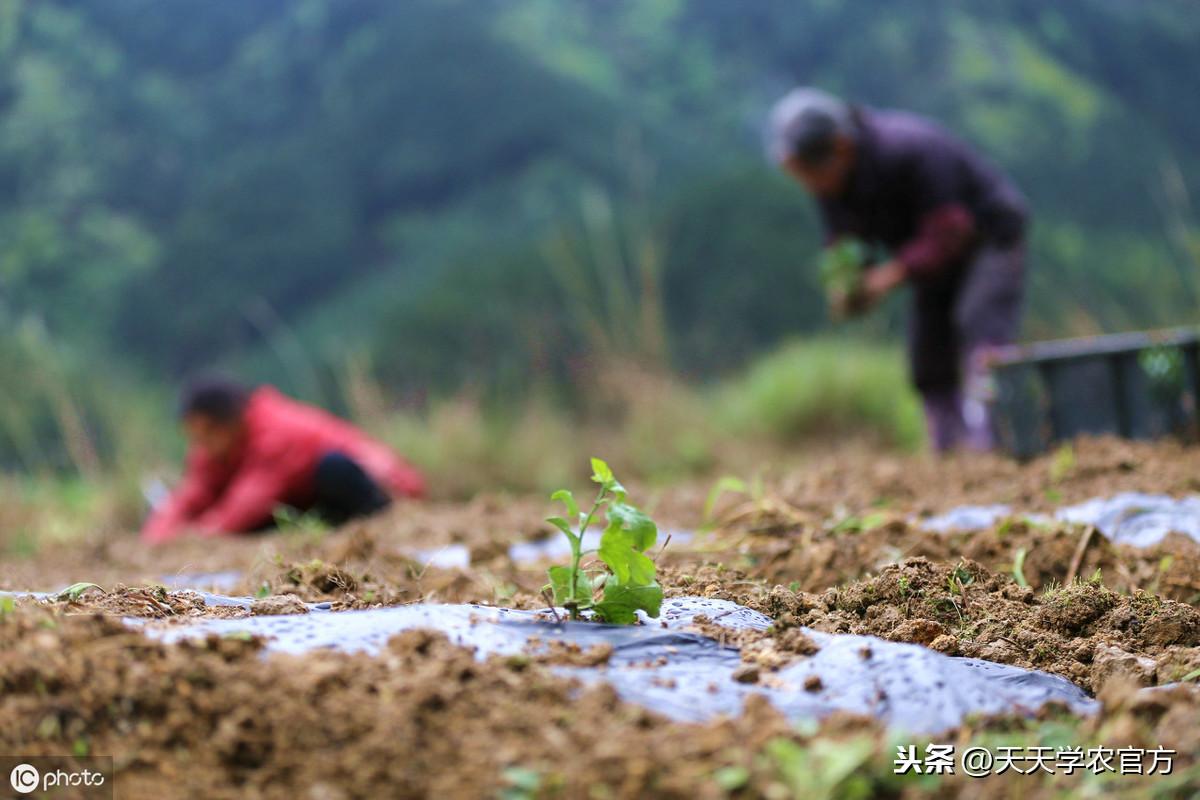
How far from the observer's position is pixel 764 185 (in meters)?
10.3

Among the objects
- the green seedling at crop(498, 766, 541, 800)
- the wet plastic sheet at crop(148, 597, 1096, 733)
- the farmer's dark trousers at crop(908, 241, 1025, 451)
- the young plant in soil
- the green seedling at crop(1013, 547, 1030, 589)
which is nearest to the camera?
the green seedling at crop(498, 766, 541, 800)

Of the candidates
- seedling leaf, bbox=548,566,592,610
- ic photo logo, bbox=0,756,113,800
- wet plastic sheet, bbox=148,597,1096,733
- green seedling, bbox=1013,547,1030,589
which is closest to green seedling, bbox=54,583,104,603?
wet plastic sheet, bbox=148,597,1096,733

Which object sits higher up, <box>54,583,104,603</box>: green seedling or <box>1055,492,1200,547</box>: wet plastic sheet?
<box>54,583,104,603</box>: green seedling

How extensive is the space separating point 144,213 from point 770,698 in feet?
39.6

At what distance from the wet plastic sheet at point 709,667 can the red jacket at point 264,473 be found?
11.0 ft

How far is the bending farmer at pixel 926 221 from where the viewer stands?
4293 mm

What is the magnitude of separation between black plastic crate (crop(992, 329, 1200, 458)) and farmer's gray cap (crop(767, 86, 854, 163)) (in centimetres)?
118

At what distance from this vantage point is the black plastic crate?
3148 millimetres

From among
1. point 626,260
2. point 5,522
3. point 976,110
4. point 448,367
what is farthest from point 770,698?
point 976,110

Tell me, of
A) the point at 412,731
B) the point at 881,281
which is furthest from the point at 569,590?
the point at 881,281

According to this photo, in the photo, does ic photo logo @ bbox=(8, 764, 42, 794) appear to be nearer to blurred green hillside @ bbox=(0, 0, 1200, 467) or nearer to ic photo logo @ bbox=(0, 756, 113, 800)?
ic photo logo @ bbox=(0, 756, 113, 800)

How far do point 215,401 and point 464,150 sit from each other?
23.7 feet

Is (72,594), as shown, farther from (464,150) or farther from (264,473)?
(464,150)

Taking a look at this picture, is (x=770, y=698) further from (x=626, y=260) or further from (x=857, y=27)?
(x=857, y=27)
